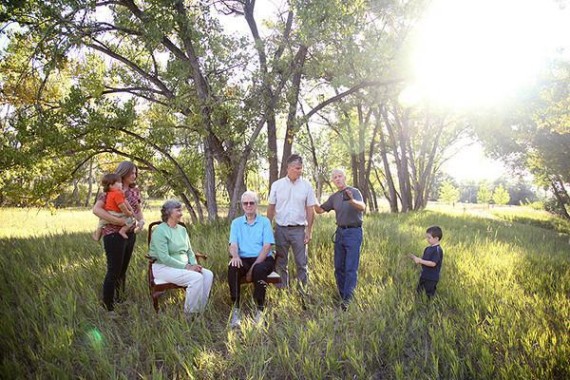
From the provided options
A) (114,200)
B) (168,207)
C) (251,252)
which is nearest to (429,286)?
(251,252)

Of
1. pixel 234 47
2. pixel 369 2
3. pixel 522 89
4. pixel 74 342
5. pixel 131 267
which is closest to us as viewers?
pixel 74 342

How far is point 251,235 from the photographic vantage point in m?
4.75

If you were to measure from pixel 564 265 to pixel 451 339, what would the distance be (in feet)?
17.3

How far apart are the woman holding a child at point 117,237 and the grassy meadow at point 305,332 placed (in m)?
0.24

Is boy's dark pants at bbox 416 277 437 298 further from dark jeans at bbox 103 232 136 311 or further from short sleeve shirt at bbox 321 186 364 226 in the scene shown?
dark jeans at bbox 103 232 136 311

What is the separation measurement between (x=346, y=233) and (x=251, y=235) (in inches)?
50.5

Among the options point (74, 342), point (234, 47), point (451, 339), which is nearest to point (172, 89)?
point (234, 47)

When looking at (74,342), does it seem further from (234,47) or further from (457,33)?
(457,33)

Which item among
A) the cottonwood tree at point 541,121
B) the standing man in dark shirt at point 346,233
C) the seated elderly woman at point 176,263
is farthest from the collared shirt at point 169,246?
the cottonwood tree at point 541,121

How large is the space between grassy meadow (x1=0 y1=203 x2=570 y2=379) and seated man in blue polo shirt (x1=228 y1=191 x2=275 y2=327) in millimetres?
340

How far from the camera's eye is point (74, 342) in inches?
150

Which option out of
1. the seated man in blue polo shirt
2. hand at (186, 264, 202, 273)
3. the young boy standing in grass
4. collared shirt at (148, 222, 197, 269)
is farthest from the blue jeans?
collared shirt at (148, 222, 197, 269)

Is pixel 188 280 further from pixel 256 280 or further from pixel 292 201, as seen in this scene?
pixel 292 201

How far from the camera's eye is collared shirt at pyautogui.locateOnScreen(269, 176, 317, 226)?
4914 mm
